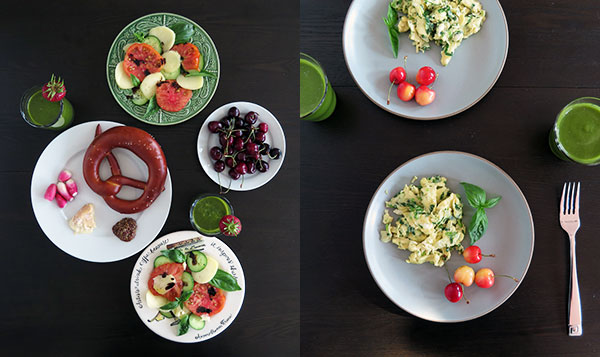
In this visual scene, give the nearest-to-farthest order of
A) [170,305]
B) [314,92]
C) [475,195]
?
1. [475,195]
2. [314,92]
3. [170,305]

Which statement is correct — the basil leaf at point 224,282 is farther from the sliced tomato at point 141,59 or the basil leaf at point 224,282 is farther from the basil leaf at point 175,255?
the sliced tomato at point 141,59

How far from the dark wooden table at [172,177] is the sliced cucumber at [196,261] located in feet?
0.43

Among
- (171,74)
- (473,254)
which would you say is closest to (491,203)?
(473,254)

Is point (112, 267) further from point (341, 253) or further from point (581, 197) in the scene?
point (581, 197)

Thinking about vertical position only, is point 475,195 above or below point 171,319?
above

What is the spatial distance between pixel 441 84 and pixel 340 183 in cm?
52

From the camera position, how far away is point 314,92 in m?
1.57

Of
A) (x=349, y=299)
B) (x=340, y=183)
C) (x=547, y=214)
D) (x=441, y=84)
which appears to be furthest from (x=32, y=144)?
(x=547, y=214)

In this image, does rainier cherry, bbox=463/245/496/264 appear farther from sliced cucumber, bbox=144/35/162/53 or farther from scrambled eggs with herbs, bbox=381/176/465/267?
sliced cucumber, bbox=144/35/162/53

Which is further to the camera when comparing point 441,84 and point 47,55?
point 47,55

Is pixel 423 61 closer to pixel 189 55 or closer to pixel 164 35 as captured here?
pixel 189 55

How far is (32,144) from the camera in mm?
1811

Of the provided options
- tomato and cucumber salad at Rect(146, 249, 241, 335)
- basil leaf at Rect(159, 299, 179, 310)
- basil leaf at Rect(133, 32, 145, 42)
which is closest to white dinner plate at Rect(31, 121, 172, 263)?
tomato and cucumber salad at Rect(146, 249, 241, 335)

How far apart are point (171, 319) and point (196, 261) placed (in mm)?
271
